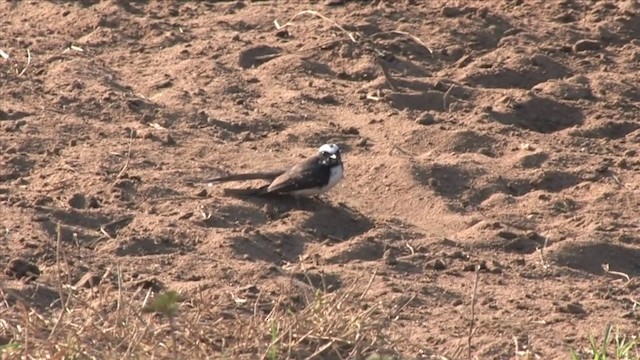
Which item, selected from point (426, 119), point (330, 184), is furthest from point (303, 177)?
point (426, 119)

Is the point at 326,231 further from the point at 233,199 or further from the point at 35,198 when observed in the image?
the point at 35,198

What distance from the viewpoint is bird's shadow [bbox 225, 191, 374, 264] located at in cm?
851

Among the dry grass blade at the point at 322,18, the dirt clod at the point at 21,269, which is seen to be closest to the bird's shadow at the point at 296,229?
the dirt clod at the point at 21,269

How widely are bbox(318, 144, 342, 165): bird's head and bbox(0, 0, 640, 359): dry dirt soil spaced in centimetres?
26

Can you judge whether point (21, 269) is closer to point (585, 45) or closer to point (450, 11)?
point (450, 11)

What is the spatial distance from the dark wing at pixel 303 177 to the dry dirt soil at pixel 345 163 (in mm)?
125

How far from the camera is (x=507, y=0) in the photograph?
1172 cm

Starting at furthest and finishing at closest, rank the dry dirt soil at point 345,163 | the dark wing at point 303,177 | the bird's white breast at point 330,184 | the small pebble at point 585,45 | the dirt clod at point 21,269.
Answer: the small pebble at point 585,45
the bird's white breast at point 330,184
the dark wing at point 303,177
the dirt clod at point 21,269
the dry dirt soil at point 345,163

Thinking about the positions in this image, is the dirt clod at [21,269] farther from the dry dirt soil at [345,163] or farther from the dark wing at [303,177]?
the dark wing at [303,177]

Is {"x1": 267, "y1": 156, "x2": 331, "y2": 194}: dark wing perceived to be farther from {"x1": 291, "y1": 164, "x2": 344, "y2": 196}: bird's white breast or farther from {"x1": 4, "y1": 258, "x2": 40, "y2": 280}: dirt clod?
{"x1": 4, "y1": 258, "x2": 40, "y2": 280}: dirt clod

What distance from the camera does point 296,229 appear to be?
28.9 feet

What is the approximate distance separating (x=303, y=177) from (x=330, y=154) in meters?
0.25

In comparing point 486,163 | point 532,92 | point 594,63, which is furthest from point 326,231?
point 594,63

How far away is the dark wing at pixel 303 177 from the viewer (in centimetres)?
892
